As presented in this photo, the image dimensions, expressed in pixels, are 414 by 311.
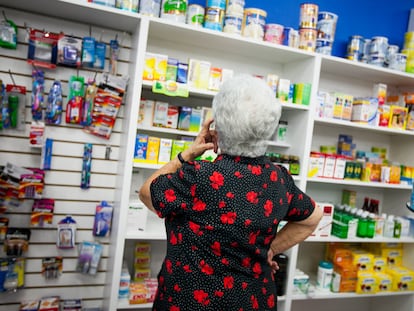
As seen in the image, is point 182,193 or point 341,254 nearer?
point 182,193

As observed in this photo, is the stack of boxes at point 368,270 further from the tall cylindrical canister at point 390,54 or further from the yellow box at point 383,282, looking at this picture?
the tall cylindrical canister at point 390,54

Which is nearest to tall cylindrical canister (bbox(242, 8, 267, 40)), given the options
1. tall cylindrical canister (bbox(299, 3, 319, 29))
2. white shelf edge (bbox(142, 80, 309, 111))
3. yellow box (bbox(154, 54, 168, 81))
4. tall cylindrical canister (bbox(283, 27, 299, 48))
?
tall cylindrical canister (bbox(283, 27, 299, 48))

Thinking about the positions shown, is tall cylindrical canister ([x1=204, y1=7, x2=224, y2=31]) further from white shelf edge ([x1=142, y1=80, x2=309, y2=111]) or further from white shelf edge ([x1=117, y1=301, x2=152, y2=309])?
white shelf edge ([x1=117, y1=301, x2=152, y2=309])

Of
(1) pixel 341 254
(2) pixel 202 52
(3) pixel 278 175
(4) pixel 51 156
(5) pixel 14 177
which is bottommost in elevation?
(1) pixel 341 254

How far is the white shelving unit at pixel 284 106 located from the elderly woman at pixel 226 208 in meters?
1.12

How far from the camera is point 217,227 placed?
1543 millimetres

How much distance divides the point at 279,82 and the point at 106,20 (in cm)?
145

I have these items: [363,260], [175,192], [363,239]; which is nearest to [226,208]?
[175,192]

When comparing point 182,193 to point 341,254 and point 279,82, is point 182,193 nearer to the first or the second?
point 279,82

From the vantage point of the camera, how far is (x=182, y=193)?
1.54 meters

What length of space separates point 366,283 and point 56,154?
2972 millimetres

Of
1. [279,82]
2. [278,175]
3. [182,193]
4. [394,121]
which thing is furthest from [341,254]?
[182,193]

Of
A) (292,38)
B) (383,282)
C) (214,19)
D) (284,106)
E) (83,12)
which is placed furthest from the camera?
(383,282)

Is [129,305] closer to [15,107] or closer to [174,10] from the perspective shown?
[15,107]
